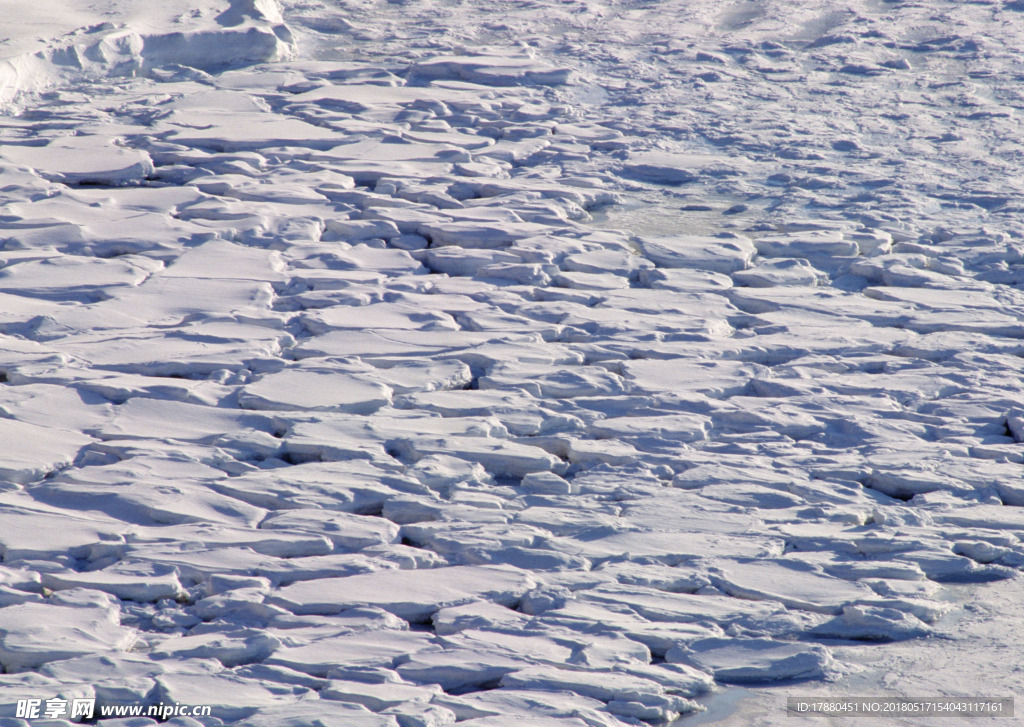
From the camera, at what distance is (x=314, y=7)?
23.8ft

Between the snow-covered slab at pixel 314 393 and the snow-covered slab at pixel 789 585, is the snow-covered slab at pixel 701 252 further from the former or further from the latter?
the snow-covered slab at pixel 789 585

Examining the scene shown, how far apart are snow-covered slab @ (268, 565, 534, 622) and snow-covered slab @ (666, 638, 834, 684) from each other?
387 mm

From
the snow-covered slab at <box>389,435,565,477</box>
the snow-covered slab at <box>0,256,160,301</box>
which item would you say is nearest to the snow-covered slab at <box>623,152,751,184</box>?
the snow-covered slab at <box>0,256,160,301</box>

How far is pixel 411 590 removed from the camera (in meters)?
2.36

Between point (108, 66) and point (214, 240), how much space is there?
2337mm

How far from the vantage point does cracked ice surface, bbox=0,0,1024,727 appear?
2227 millimetres

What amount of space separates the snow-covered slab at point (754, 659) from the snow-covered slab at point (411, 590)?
39cm

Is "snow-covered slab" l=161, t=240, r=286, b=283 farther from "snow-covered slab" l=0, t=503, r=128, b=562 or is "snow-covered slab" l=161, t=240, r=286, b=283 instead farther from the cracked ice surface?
"snow-covered slab" l=0, t=503, r=128, b=562

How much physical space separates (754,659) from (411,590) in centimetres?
70

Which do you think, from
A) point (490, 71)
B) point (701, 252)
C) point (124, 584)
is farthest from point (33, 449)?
point (490, 71)

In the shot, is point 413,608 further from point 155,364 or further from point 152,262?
point 152,262

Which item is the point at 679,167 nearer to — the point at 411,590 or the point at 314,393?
the point at 314,393

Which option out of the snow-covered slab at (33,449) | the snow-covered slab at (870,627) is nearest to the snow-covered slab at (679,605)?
the snow-covered slab at (870,627)

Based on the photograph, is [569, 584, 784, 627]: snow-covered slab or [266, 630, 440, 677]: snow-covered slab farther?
[569, 584, 784, 627]: snow-covered slab
